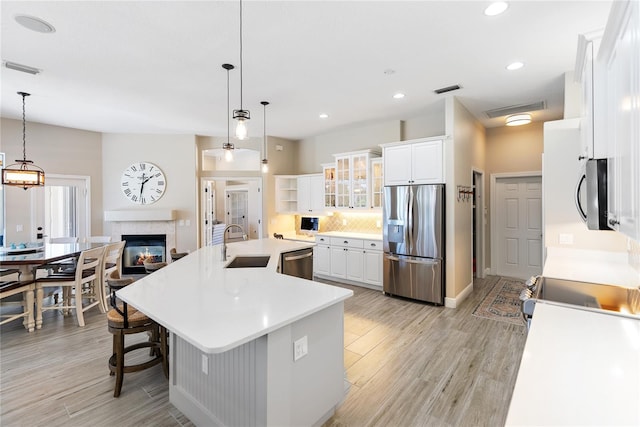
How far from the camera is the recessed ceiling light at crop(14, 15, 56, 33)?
2.35 metres

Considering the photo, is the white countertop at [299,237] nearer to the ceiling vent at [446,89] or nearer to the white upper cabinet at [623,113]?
the ceiling vent at [446,89]

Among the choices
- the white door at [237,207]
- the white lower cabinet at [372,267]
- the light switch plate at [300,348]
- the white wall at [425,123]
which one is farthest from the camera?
the white door at [237,207]

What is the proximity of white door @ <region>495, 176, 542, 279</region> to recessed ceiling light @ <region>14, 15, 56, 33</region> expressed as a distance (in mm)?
6638

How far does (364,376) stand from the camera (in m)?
2.63

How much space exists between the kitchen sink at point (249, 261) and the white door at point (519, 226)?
4811mm

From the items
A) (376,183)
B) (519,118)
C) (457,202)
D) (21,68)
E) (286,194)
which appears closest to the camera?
(21,68)

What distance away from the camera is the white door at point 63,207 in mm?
5430

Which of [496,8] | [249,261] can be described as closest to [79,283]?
[249,261]

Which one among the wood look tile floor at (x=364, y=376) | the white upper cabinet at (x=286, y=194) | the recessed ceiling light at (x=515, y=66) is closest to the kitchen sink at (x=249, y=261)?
the wood look tile floor at (x=364, y=376)

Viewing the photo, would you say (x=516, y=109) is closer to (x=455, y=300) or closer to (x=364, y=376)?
(x=455, y=300)

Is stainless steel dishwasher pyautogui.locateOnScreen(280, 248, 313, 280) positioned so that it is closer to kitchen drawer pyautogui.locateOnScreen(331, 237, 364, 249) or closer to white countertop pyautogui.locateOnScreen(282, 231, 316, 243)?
kitchen drawer pyautogui.locateOnScreen(331, 237, 364, 249)

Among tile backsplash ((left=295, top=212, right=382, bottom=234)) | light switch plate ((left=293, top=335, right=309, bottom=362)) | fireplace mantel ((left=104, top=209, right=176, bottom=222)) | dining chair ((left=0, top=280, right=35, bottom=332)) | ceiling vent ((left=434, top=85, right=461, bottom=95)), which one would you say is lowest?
dining chair ((left=0, top=280, right=35, bottom=332))

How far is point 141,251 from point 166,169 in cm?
180

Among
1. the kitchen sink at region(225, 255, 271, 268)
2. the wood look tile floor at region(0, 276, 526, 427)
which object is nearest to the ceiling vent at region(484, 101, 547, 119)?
the wood look tile floor at region(0, 276, 526, 427)
